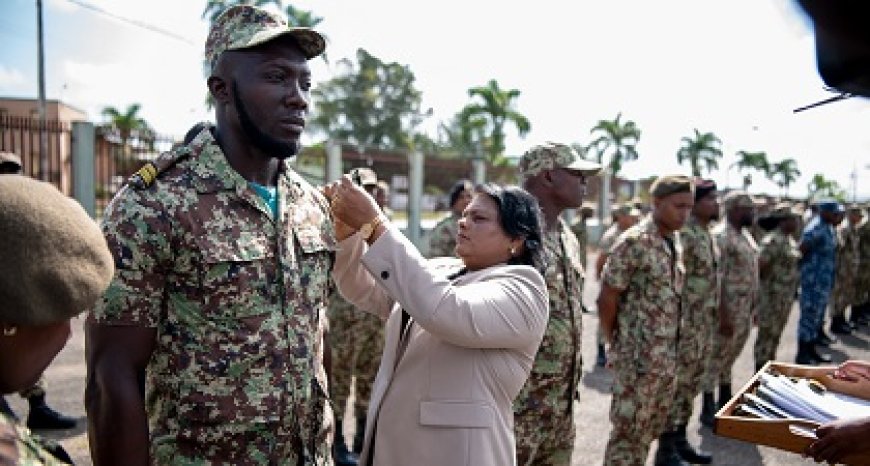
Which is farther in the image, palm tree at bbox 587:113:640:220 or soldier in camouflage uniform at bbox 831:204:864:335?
palm tree at bbox 587:113:640:220

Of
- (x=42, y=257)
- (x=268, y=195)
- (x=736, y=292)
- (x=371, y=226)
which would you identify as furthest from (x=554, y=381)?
(x=736, y=292)

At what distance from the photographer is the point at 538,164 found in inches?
143

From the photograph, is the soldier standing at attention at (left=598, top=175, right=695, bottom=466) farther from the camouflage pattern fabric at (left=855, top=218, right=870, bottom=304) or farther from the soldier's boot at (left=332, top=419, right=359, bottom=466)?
the camouflage pattern fabric at (left=855, top=218, right=870, bottom=304)

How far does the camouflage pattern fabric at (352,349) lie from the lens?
5098 millimetres

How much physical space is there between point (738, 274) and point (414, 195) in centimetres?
1128

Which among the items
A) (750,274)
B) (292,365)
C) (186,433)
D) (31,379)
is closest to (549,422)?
(292,365)

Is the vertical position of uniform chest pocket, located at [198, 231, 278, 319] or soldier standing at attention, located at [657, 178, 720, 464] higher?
uniform chest pocket, located at [198, 231, 278, 319]

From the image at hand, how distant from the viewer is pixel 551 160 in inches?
142

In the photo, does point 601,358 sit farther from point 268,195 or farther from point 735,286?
point 268,195

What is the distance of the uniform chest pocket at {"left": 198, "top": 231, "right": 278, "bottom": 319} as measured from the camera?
1848 mm

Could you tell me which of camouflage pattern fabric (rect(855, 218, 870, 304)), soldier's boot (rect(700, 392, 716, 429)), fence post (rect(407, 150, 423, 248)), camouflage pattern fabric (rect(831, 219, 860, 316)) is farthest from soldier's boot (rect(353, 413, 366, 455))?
fence post (rect(407, 150, 423, 248))

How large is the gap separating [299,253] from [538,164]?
6.28 ft

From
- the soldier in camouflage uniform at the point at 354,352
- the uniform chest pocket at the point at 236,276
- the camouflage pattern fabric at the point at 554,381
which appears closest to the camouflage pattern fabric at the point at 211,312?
the uniform chest pocket at the point at 236,276

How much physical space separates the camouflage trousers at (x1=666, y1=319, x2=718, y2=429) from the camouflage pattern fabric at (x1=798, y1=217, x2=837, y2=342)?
3.74 metres
